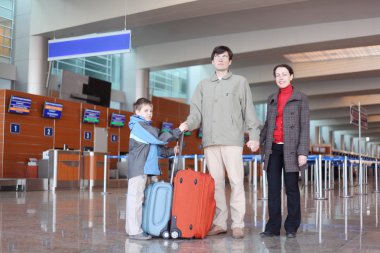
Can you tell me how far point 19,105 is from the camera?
13.6 metres

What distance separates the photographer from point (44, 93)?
15.1 metres

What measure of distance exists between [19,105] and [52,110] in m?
1.40

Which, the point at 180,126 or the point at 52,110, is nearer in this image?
the point at 180,126

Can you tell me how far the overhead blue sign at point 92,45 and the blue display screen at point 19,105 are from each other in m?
2.02

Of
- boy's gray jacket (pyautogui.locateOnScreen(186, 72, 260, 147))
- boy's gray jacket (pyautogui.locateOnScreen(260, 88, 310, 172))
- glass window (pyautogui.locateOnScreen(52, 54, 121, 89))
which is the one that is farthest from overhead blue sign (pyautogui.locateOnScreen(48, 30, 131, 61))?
boy's gray jacket (pyautogui.locateOnScreen(260, 88, 310, 172))

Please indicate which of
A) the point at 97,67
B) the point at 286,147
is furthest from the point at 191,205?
the point at 97,67

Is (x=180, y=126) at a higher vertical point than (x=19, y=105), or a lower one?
lower

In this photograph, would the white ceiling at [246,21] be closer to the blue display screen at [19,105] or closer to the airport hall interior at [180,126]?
the airport hall interior at [180,126]

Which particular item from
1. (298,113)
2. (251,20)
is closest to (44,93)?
(251,20)

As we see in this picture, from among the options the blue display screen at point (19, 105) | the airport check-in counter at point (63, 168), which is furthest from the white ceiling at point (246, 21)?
the airport check-in counter at point (63, 168)

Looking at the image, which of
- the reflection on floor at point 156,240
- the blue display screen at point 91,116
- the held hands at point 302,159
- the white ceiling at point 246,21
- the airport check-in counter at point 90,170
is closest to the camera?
the reflection on floor at point 156,240

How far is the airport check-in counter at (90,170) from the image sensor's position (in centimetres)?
1435

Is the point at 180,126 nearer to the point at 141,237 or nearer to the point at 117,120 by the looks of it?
the point at 141,237

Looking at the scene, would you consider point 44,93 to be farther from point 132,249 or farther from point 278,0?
point 132,249
